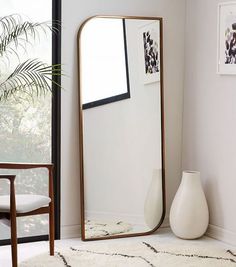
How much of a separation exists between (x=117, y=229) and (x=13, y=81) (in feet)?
4.35

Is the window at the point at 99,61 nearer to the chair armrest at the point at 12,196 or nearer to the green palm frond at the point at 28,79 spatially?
the green palm frond at the point at 28,79

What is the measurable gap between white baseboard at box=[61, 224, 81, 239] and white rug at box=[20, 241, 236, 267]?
25 centimetres

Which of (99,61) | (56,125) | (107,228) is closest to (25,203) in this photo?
(56,125)

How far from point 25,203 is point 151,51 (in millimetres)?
1631

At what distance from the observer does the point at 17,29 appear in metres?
3.69

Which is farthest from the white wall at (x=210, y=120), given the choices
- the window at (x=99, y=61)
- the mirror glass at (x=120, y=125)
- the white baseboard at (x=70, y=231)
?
the white baseboard at (x=70, y=231)

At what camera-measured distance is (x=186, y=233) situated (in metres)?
4.11

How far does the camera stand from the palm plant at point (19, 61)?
3.68 m

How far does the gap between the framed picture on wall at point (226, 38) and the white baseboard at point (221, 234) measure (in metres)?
1.15

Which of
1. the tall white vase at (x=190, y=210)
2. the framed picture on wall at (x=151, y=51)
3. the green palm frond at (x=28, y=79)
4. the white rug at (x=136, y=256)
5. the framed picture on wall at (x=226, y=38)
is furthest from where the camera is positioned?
the framed picture on wall at (x=151, y=51)

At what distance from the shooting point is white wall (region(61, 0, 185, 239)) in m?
4.04

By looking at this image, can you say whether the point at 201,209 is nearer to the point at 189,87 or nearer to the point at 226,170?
the point at 226,170

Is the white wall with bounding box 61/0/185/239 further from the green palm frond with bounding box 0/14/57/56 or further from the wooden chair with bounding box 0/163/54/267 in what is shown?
the wooden chair with bounding box 0/163/54/267

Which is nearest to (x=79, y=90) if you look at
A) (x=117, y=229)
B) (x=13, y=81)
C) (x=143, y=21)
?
(x=13, y=81)
